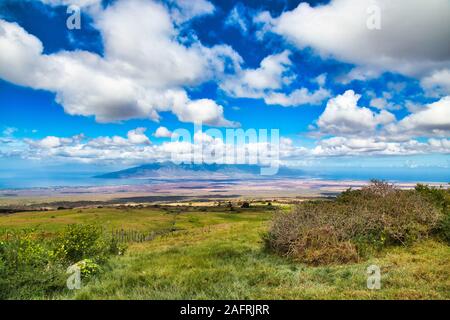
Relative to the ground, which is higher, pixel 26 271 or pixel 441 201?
pixel 441 201

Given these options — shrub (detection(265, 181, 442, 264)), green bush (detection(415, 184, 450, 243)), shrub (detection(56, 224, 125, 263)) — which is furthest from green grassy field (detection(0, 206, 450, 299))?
shrub (detection(56, 224, 125, 263))

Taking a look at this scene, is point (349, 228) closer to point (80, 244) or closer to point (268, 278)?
point (268, 278)

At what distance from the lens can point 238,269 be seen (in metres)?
14.4

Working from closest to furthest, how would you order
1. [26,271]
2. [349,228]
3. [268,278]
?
[26,271], [268,278], [349,228]

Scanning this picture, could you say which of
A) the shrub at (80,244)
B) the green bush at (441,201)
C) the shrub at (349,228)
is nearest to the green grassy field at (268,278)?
the shrub at (349,228)

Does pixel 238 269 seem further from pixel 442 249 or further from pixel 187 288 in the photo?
pixel 442 249

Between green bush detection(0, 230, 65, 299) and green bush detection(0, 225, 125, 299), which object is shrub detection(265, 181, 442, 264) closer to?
green bush detection(0, 225, 125, 299)

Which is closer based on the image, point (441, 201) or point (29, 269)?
point (29, 269)

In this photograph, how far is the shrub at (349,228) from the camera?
15.5 m

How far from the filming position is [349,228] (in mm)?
16562

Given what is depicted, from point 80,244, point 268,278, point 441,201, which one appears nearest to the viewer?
point 268,278

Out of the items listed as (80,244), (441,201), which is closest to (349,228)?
(441,201)

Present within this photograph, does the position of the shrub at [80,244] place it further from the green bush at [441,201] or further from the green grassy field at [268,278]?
the green bush at [441,201]
